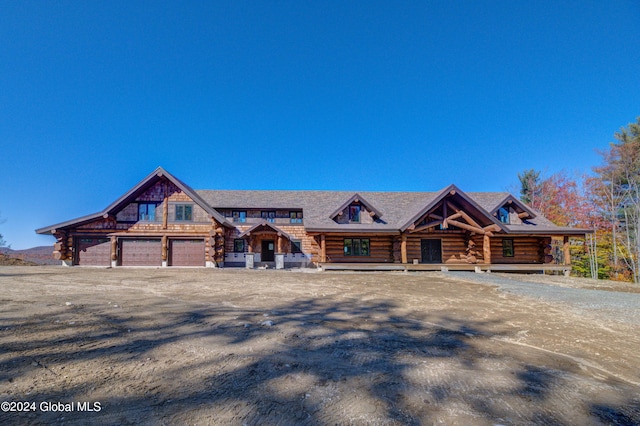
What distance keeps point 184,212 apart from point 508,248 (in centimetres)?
2448

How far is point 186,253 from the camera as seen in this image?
2150cm

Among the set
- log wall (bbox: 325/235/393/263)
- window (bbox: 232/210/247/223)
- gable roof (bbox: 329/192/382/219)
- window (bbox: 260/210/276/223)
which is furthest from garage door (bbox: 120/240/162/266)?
gable roof (bbox: 329/192/382/219)

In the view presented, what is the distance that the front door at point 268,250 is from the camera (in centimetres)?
2500

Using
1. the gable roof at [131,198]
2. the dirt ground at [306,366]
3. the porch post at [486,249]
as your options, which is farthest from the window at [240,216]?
the dirt ground at [306,366]

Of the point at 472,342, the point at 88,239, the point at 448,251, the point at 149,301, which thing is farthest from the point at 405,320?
the point at 88,239

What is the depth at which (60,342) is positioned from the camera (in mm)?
3752

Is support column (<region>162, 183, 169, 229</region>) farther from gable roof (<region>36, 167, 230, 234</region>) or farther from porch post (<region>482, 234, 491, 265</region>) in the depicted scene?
porch post (<region>482, 234, 491, 265</region>)

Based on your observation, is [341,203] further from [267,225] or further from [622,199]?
[622,199]

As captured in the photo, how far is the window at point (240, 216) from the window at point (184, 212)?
4.51m

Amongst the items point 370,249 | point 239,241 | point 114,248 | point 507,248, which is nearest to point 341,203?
A: point 370,249

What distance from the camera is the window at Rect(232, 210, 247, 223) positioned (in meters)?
25.8

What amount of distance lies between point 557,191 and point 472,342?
121 feet

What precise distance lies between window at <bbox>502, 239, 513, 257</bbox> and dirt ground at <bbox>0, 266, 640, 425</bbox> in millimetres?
16922

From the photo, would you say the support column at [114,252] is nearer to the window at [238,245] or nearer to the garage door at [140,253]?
the garage door at [140,253]
